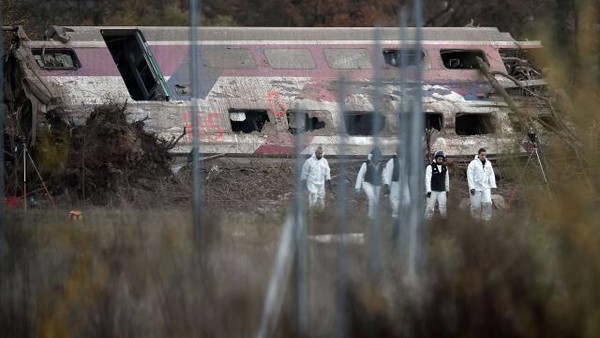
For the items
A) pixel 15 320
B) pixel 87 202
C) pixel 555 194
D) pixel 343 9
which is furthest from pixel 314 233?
pixel 343 9

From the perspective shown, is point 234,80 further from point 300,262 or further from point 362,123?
point 300,262

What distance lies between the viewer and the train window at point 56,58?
2394 centimetres

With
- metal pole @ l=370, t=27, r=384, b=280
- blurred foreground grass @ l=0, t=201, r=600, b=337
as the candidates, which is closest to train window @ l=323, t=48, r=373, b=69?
metal pole @ l=370, t=27, r=384, b=280

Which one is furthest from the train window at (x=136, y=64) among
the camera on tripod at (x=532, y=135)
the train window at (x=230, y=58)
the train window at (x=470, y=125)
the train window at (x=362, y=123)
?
the camera on tripod at (x=532, y=135)

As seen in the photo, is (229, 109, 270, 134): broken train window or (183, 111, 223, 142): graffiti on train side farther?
(229, 109, 270, 134): broken train window

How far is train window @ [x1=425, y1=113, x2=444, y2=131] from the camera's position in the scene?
24.6 m

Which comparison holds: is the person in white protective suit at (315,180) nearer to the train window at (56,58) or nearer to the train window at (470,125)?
the train window at (470,125)

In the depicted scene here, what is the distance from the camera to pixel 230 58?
24.3 m

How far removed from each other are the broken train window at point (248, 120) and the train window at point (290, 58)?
1.12 meters

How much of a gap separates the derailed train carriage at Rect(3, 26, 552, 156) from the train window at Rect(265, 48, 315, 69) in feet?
0.07

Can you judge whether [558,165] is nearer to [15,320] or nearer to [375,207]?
[375,207]

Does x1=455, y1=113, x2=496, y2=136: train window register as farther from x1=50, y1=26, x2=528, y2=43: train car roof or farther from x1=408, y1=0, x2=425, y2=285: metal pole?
x1=408, y1=0, x2=425, y2=285: metal pole

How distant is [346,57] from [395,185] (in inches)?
601

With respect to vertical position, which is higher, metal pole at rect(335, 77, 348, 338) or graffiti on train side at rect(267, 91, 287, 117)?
graffiti on train side at rect(267, 91, 287, 117)
